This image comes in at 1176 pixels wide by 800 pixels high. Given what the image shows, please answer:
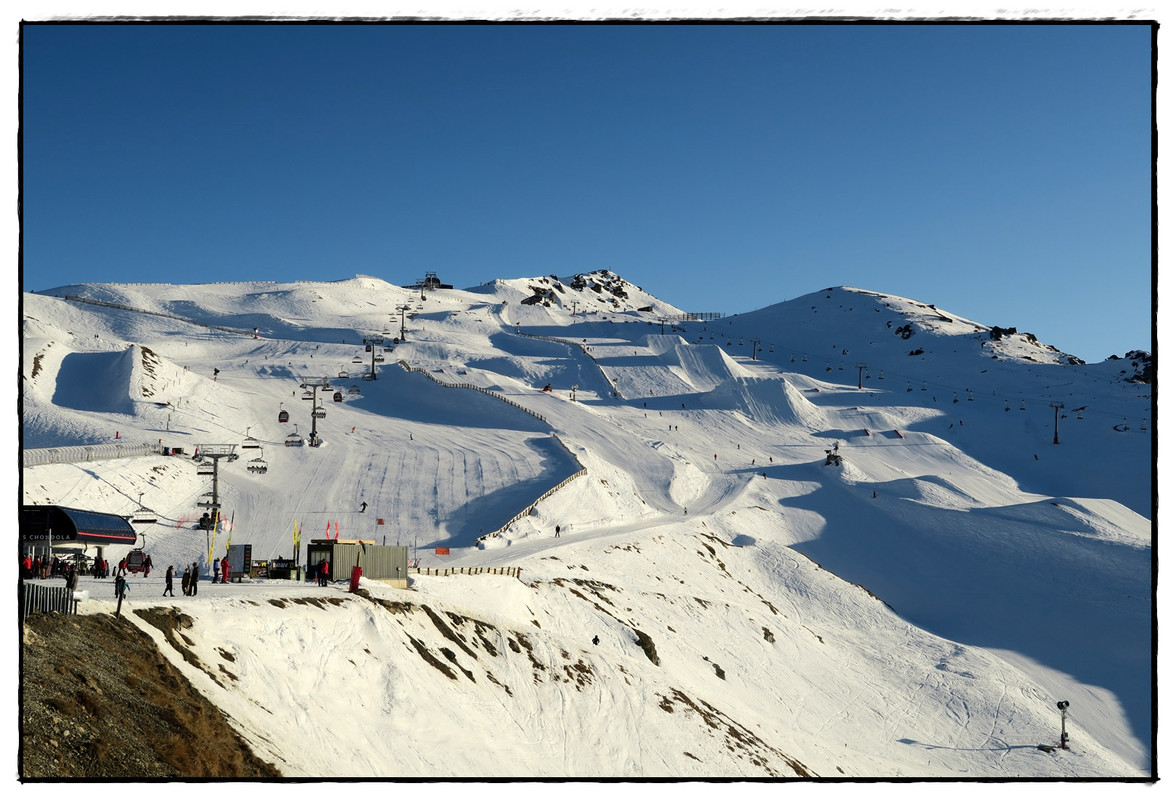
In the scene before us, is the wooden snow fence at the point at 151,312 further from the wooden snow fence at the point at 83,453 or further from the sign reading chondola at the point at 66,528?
the sign reading chondola at the point at 66,528

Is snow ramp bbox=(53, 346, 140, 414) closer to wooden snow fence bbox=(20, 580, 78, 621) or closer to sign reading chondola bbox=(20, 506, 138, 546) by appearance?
sign reading chondola bbox=(20, 506, 138, 546)

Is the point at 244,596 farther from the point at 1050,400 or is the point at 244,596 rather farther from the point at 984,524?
the point at 1050,400

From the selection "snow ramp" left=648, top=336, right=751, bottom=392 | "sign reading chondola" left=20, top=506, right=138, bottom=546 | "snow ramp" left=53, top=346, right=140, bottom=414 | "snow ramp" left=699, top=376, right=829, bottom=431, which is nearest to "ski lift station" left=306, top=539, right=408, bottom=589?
"sign reading chondola" left=20, top=506, right=138, bottom=546

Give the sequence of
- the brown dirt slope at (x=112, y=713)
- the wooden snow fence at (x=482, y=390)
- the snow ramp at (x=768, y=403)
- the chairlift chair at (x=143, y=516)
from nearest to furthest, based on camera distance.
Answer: the brown dirt slope at (x=112, y=713) < the chairlift chair at (x=143, y=516) < the wooden snow fence at (x=482, y=390) < the snow ramp at (x=768, y=403)

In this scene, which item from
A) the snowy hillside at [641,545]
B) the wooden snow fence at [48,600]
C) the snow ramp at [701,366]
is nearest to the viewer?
the wooden snow fence at [48,600]

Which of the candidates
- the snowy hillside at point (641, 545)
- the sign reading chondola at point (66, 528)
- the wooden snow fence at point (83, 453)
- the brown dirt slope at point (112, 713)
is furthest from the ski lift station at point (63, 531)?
the wooden snow fence at point (83, 453)

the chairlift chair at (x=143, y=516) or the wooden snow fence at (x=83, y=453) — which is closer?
the chairlift chair at (x=143, y=516)

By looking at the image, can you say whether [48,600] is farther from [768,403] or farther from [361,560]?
[768,403]
